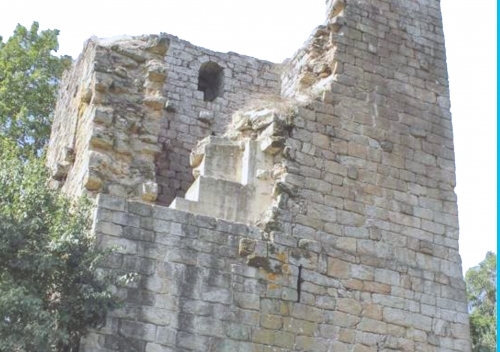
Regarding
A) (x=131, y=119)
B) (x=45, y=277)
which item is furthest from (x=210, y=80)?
(x=45, y=277)

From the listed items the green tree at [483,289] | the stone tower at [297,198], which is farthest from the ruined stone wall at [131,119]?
the green tree at [483,289]

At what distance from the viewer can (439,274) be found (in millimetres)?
9531

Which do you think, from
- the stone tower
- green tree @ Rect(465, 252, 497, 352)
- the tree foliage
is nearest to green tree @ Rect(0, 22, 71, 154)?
the stone tower

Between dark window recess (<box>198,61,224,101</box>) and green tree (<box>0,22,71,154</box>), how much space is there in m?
3.79

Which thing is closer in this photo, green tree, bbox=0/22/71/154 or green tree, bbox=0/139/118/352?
green tree, bbox=0/139/118/352

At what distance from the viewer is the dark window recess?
1258 cm

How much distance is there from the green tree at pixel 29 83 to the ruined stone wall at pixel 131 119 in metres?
3.30

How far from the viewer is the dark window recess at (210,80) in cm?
1258

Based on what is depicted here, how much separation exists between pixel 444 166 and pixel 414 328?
211cm

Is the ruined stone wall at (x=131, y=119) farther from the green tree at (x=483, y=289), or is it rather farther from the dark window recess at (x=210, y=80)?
the green tree at (x=483, y=289)

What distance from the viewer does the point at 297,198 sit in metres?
9.06

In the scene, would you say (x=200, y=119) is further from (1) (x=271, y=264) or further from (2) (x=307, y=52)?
(1) (x=271, y=264)

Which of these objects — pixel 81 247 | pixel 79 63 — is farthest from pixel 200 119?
pixel 81 247

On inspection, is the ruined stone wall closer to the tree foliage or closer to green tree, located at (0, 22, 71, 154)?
the tree foliage
